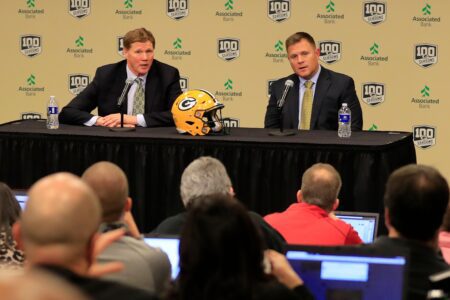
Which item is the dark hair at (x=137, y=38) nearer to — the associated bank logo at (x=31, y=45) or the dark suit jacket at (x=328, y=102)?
the dark suit jacket at (x=328, y=102)

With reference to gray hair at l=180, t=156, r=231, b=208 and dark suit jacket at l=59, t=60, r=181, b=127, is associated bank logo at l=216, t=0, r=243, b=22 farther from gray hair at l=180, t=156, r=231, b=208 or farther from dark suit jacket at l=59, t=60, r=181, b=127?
gray hair at l=180, t=156, r=231, b=208

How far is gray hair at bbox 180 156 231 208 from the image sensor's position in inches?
155

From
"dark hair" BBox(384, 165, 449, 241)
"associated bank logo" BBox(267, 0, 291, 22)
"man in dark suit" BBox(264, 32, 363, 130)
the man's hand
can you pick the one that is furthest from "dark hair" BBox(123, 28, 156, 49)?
"dark hair" BBox(384, 165, 449, 241)

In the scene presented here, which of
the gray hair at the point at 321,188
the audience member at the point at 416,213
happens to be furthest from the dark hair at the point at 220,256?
the gray hair at the point at 321,188

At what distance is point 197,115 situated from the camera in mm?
6562

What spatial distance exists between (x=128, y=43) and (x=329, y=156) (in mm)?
2052

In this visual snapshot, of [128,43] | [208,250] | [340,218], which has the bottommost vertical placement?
[340,218]

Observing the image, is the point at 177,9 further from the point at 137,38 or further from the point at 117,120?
the point at 117,120

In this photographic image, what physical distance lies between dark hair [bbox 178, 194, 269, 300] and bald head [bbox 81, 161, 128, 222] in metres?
0.89

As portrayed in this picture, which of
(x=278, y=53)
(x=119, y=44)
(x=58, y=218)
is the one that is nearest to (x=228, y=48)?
(x=278, y=53)

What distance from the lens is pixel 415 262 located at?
9.55ft

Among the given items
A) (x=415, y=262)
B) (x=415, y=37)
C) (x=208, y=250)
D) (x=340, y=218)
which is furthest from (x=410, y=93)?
(x=208, y=250)

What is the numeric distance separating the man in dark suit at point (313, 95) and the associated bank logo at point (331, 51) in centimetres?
193

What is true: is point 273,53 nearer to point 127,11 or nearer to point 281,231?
point 127,11
